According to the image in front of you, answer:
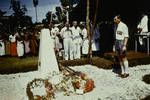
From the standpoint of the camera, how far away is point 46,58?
1070cm

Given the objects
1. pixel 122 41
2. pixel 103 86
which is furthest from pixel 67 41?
pixel 103 86

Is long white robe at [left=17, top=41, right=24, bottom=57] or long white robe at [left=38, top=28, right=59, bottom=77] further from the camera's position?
long white robe at [left=17, top=41, right=24, bottom=57]

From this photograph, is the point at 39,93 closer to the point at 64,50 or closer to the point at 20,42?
the point at 64,50

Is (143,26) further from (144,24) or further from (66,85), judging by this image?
(66,85)

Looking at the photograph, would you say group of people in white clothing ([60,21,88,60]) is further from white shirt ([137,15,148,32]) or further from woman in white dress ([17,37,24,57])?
woman in white dress ([17,37,24,57])

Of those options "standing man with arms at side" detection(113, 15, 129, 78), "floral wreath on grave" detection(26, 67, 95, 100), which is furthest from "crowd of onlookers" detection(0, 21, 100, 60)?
"floral wreath on grave" detection(26, 67, 95, 100)

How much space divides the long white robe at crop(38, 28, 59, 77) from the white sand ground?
0.42 m

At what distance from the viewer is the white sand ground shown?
9.79 m

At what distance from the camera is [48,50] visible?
10766 millimetres

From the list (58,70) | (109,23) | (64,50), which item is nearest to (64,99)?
(58,70)

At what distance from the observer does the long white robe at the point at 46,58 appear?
1070 cm

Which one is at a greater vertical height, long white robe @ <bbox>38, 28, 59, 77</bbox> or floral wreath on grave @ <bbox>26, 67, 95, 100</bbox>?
long white robe @ <bbox>38, 28, 59, 77</bbox>

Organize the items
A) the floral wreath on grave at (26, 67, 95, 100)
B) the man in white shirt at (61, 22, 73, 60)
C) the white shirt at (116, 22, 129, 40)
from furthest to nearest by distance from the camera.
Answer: the man in white shirt at (61, 22, 73, 60), the white shirt at (116, 22, 129, 40), the floral wreath on grave at (26, 67, 95, 100)

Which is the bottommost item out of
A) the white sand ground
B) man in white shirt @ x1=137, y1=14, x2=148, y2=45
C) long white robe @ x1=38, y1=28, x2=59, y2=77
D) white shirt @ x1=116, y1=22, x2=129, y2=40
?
the white sand ground
